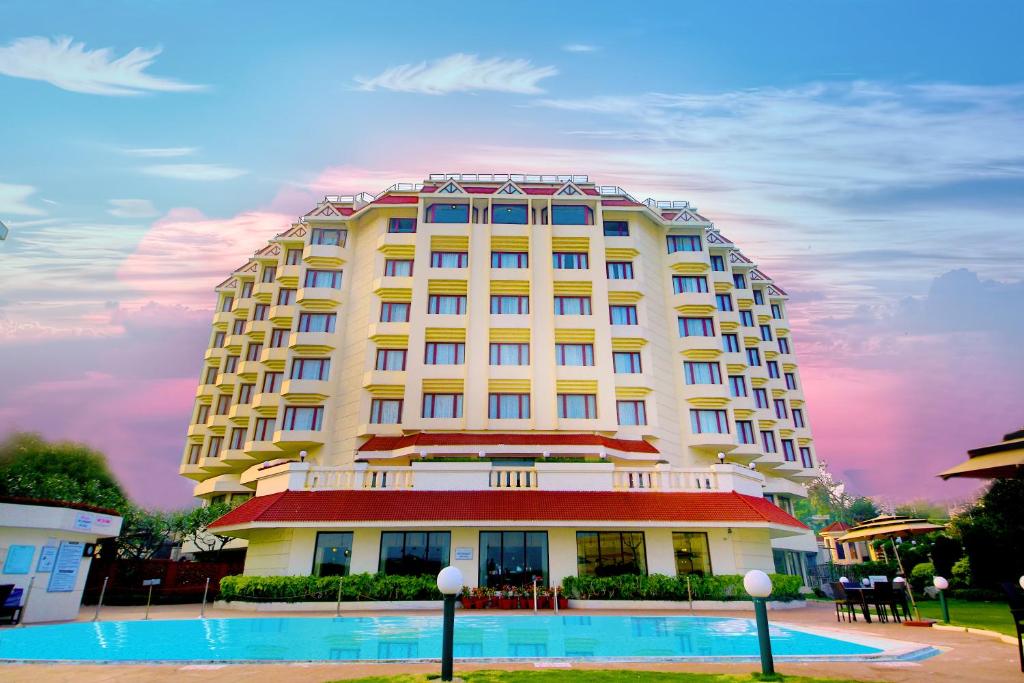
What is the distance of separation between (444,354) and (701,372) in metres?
17.8

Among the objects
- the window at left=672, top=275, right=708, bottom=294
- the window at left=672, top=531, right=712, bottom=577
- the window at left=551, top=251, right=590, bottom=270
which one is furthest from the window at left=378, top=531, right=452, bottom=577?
the window at left=672, top=275, right=708, bottom=294

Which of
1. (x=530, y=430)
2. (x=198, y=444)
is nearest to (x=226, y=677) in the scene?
(x=530, y=430)

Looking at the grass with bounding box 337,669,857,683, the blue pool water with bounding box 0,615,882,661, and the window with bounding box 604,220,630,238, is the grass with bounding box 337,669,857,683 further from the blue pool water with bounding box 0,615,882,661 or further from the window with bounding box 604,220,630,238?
the window with bounding box 604,220,630,238

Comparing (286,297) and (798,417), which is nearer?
(286,297)

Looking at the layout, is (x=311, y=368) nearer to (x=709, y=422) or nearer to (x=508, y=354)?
(x=508, y=354)

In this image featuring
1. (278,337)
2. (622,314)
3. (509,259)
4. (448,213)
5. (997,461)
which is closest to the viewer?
(997,461)

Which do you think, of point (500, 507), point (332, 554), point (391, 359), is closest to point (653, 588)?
point (500, 507)

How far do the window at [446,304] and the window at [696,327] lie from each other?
15801 mm

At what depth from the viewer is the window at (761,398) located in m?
44.9

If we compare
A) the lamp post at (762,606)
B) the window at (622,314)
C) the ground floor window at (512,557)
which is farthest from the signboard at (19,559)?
the window at (622,314)

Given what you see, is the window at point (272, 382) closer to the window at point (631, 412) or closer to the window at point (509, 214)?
the window at point (509, 214)

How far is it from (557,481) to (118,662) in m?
16.5

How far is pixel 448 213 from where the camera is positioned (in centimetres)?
3962

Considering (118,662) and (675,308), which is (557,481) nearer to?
(118,662)
